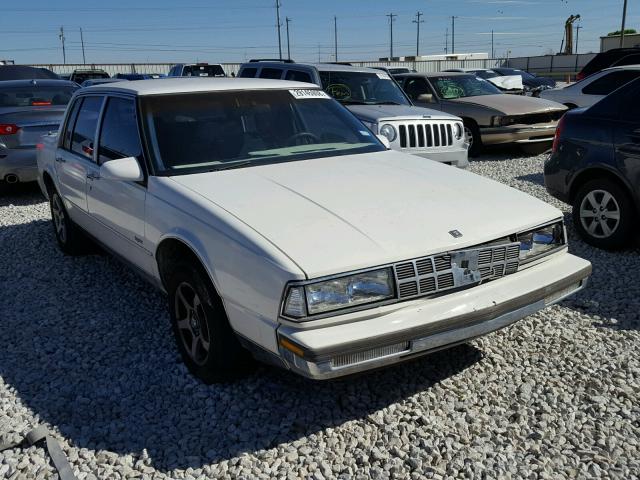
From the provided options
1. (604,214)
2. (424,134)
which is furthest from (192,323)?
(424,134)

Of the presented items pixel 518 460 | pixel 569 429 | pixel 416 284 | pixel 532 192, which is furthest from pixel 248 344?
pixel 532 192

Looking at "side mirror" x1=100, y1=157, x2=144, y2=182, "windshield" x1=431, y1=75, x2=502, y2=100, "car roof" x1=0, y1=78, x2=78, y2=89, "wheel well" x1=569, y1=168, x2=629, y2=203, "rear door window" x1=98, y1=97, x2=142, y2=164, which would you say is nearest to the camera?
"side mirror" x1=100, y1=157, x2=144, y2=182

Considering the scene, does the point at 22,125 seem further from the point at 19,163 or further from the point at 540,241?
the point at 540,241

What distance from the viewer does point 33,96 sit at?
917 cm

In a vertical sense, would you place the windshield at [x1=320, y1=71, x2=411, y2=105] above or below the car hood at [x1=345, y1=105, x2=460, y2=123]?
above

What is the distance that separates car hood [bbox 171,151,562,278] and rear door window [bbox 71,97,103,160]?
159cm

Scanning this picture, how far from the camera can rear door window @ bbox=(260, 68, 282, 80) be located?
10.4 meters

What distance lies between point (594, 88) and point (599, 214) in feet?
23.5

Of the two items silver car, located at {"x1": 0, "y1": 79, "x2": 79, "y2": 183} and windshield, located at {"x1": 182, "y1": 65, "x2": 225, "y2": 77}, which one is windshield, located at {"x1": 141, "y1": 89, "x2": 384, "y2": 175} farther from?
windshield, located at {"x1": 182, "y1": 65, "x2": 225, "y2": 77}

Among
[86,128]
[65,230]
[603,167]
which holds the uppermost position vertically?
[86,128]

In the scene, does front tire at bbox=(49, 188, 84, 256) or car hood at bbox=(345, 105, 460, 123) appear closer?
front tire at bbox=(49, 188, 84, 256)

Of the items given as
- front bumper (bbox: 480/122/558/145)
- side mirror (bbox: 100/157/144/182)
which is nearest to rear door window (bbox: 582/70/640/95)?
front bumper (bbox: 480/122/558/145)

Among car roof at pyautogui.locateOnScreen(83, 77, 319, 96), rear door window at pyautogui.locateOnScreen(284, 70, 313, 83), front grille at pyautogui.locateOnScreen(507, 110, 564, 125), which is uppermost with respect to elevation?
car roof at pyautogui.locateOnScreen(83, 77, 319, 96)

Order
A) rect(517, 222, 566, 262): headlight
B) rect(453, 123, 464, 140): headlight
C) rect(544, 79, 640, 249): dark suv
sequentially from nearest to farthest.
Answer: rect(517, 222, 566, 262): headlight
rect(544, 79, 640, 249): dark suv
rect(453, 123, 464, 140): headlight
